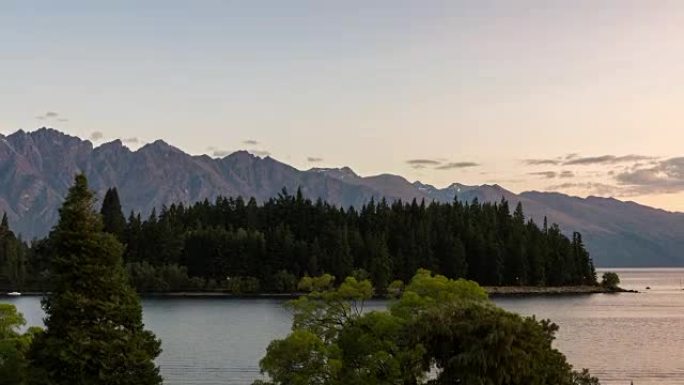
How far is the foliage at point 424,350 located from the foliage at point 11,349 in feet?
40.9

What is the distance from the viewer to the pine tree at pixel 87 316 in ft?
146

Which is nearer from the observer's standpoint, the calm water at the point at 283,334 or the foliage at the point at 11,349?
the foliage at the point at 11,349

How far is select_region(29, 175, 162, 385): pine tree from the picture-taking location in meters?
44.5

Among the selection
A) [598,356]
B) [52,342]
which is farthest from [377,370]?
[598,356]

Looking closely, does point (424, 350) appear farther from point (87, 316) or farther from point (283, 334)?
point (283, 334)

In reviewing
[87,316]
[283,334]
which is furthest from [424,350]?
[283,334]

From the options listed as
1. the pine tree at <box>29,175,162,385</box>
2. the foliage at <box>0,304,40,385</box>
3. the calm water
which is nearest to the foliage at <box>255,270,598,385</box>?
the pine tree at <box>29,175,162,385</box>

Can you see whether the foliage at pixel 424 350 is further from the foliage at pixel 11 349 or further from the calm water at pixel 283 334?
the calm water at pixel 283 334

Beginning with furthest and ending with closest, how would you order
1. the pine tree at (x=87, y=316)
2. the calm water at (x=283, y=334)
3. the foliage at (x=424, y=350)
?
the calm water at (x=283, y=334), the pine tree at (x=87, y=316), the foliage at (x=424, y=350)

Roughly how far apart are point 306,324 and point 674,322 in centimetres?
11519

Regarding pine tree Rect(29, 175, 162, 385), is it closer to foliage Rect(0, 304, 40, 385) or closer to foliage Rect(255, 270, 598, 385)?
foliage Rect(0, 304, 40, 385)

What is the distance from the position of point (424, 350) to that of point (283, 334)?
7245 cm

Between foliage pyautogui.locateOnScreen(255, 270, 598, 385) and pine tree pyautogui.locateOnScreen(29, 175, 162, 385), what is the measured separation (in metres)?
6.74

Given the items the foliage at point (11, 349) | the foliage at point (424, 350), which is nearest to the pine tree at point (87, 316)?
the foliage at point (11, 349)
